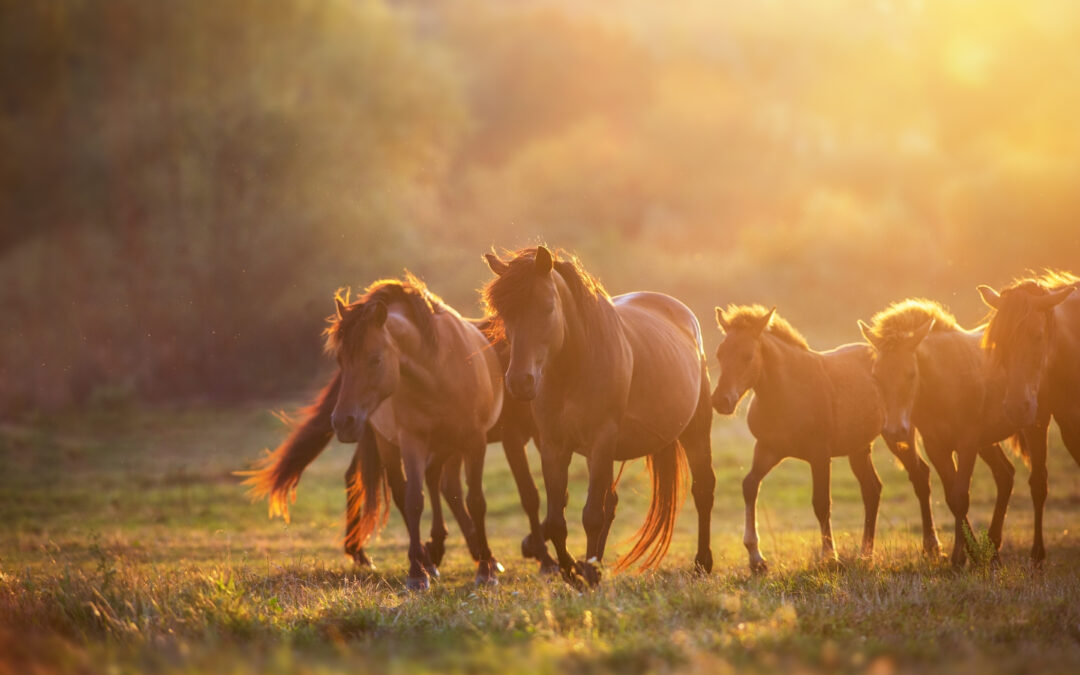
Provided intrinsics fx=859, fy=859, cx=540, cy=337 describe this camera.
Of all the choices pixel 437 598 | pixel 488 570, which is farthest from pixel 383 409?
pixel 437 598

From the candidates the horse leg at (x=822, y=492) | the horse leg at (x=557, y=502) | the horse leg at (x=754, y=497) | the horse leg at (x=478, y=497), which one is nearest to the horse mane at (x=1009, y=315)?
the horse leg at (x=822, y=492)

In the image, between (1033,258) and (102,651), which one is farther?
(1033,258)

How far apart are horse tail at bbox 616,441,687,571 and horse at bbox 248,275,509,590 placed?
1.69 m

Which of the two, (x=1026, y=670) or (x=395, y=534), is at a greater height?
(x=1026, y=670)

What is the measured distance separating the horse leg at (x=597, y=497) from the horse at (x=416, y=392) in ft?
5.72

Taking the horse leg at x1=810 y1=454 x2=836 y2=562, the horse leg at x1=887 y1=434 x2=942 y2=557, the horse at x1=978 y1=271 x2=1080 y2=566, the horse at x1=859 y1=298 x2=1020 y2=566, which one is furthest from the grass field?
the horse at x1=978 y1=271 x2=1080 y2=566

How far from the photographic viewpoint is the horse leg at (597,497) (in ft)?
22.1

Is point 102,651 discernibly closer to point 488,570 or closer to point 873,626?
point 873,626

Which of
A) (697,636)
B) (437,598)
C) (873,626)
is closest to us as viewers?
(697,636)

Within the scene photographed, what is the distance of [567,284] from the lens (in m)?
7.20

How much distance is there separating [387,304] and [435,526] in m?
3.08

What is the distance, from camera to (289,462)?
1106 centimetres

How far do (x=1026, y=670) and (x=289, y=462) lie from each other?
9136 mm

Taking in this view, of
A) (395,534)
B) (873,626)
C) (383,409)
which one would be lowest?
(395,534)
